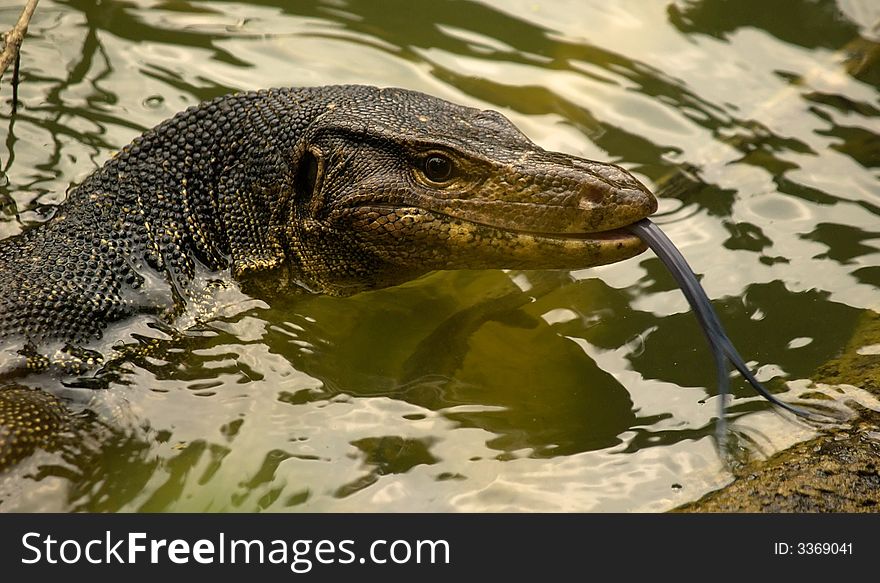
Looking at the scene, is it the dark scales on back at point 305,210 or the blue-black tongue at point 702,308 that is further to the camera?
the dark scales on back at point 305,210

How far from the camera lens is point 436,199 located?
5332 millimetres

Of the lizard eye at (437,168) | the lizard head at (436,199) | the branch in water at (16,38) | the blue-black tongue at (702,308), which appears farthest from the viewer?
the branch in water at (16,38)

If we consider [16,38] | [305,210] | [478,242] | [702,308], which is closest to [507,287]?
[478,242]

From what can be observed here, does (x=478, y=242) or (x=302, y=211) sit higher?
(x=478, y=242)

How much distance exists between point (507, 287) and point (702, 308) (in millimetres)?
1755

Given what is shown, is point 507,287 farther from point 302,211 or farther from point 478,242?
point 302,211

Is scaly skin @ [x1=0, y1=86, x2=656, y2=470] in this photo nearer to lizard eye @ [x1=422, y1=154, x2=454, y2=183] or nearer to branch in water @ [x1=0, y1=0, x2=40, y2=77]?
lizard eye @ [x1=422, y1=154, x2=454, y2=183]

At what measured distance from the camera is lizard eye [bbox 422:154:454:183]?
533 centimetres

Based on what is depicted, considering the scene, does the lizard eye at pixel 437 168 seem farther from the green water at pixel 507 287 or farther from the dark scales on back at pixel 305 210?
the green water at pixel 507 287

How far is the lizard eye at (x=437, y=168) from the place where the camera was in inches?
210

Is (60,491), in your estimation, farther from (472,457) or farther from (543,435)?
(543,435)

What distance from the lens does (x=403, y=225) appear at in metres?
5.38

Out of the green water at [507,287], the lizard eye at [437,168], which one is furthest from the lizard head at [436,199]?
the green water at [507,287]

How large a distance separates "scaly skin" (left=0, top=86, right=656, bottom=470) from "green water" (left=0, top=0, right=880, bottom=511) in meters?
0.31
